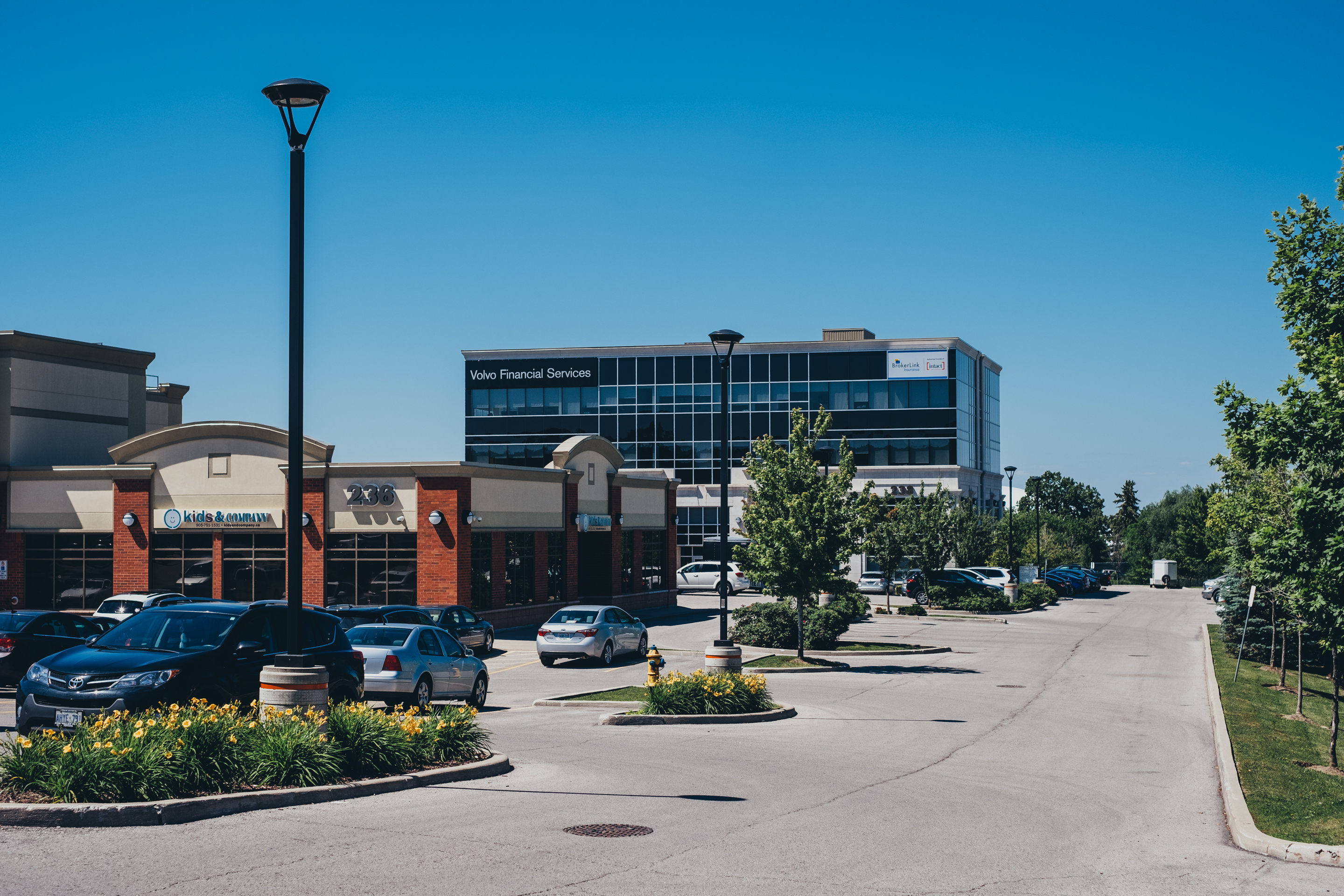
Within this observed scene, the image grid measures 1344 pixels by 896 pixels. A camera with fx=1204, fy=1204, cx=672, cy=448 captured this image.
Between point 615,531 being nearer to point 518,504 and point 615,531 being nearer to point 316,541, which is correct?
point 518,504

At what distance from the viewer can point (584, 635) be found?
29000mm

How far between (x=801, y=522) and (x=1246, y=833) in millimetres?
17956

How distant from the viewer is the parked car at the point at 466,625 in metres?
30.5

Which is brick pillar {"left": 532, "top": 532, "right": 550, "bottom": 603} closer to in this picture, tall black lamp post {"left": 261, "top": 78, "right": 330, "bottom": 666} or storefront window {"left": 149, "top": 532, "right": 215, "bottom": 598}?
storefront window {"left": 149, "top": 532, "right": 215, "bottom": 598}

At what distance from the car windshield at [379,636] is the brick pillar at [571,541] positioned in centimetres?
2301

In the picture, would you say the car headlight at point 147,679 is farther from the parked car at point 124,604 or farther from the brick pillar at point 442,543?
the brick pillar at point 442,543

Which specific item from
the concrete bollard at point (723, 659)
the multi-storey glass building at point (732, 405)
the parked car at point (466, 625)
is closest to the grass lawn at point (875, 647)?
the parked car at point (466, 625)

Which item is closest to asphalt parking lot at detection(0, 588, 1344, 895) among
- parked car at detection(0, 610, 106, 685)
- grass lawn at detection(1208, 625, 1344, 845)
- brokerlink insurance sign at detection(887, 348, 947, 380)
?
grass lawn at detection(1208, 625, 1344, 845)

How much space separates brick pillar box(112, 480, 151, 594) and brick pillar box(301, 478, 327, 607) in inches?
209

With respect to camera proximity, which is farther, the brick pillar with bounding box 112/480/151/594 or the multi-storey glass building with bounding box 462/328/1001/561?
the multi-storey glass building with bounding box 462/328/1001/561

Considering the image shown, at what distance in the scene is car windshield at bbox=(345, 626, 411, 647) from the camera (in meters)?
19.7

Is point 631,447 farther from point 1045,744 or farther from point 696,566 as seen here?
point 1045,744

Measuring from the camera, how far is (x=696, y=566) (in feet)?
220

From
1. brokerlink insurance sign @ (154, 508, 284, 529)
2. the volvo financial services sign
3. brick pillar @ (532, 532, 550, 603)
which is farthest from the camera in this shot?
the volvo financial services sign
